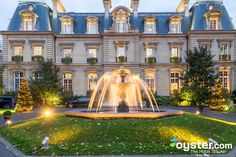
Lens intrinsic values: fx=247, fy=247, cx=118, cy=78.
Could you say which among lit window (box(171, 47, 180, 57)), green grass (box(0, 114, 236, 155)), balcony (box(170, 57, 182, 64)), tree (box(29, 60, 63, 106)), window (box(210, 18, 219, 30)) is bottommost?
green grass (box(0, 114, 236, 155))

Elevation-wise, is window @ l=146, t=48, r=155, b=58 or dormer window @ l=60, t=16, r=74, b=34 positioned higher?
dormer window @ l=60, t=16, r=74, b=34

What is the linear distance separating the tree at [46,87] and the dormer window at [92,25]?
9.11 m

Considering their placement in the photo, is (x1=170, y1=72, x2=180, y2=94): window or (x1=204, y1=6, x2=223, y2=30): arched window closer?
(x1=204, y1=6, x2=223, y2=30): arched window

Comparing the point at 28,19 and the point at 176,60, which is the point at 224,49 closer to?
the point at 176,60

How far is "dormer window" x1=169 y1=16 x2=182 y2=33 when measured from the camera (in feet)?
115

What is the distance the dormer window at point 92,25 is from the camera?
115ft

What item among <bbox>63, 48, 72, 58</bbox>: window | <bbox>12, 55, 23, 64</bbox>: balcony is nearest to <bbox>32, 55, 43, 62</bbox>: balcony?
<bbox>12, 55, 23, 64</bbox>: balcony

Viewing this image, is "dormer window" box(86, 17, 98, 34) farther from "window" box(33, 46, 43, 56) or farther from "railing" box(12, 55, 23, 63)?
"railing" box(12, 55, 23, 63)

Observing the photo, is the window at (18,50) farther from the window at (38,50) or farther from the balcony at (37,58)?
the balcony at (37,58)

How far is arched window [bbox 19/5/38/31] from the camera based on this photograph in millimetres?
33912

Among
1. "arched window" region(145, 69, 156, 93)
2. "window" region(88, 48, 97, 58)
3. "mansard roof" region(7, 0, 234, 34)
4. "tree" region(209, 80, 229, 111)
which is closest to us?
"tree" region(209, 80, 229, 111)

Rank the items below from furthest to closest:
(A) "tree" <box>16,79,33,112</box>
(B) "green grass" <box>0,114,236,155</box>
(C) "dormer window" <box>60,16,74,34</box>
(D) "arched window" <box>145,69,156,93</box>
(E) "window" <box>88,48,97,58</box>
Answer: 1. (C) "dormer window" <box>60,16,74,34</box>
2. (E) "window" <box>88,48,97,58</box>
3. (D) "arched window" <box>145,69,156,93</box>
4. (A) "tree" <box>16,79,33,112</box>
5. (B) "green grass" <box>0,114,236,155</box>

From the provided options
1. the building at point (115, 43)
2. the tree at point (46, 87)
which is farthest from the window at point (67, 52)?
the tree at point (46, 87)

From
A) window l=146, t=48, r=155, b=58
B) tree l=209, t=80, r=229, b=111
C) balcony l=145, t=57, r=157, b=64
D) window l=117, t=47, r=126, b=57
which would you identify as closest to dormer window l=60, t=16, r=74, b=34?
window l=117, t=47, r=126, b=57
